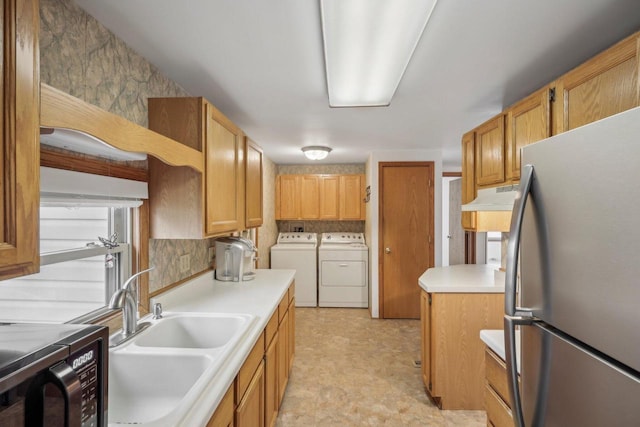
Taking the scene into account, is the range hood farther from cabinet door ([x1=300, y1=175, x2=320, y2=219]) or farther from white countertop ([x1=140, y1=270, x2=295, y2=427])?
cabinet door ([x1=300, y1=175, x2=320, y2=219])

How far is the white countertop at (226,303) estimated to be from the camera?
945 mm

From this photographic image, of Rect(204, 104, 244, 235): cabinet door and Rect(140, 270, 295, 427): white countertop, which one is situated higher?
Rect(204, 104, 244, 235): cabinet door

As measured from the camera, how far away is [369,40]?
1.35m

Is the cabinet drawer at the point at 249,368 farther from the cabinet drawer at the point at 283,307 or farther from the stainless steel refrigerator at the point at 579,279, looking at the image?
the stainless steel refrigerator at the point at 579,279

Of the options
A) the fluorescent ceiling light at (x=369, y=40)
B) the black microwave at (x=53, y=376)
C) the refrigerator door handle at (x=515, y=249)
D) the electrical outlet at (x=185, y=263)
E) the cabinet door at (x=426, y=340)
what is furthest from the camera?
the cabinet door at (x=426, y=340)

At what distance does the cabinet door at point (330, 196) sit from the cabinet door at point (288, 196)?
396mm

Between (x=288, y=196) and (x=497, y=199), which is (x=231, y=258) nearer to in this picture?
(x=497, y=199)

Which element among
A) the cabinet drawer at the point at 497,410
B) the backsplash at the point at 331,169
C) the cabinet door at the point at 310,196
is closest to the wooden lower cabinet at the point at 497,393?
the cabinet drawer at the point at 497,410

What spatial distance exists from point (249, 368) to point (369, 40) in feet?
5.10

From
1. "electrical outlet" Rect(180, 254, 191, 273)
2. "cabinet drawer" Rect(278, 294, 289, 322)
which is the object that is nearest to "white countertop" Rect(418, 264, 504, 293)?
"cabinet drawer" Rect(278, 294, 289, 322)

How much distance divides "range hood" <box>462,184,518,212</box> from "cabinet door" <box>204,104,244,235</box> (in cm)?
161

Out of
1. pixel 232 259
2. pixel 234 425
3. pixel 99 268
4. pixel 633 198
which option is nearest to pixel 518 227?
pixel 633 198

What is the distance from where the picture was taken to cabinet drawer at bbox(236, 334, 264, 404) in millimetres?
1268

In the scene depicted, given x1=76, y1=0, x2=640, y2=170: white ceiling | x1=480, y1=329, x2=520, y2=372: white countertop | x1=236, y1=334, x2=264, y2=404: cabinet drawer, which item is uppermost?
x1=76, y1=0, x2=640, y2=170: white ceiling
